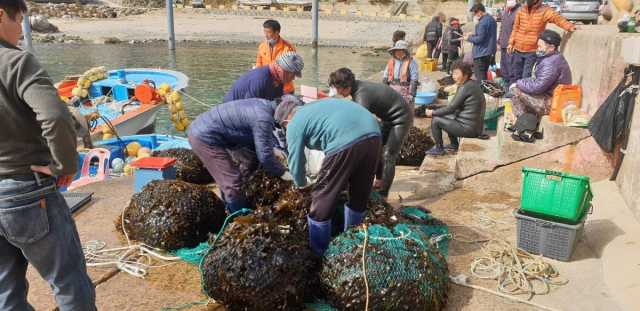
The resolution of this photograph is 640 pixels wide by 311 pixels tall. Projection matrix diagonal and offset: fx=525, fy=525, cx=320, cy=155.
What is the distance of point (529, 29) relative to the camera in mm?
8523

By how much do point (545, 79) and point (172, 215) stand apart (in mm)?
4997

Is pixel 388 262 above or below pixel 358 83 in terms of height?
below

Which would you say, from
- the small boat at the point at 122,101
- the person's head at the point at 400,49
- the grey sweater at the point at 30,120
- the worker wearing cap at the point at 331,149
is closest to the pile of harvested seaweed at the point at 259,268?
the worker wearing cap at the point at 331,149

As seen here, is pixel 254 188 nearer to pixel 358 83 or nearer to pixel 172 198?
pixel 172 198

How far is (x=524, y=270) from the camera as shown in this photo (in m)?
4.26

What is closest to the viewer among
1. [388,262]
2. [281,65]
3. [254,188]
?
[388,262]

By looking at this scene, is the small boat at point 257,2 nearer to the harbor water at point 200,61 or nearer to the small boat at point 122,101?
the harbor water at point 200,61

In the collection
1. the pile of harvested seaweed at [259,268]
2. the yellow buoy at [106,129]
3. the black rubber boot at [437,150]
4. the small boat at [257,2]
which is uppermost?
the small boat at [257,2]

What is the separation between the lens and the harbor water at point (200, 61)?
22.3 metres

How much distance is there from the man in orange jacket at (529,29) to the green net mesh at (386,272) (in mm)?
5940

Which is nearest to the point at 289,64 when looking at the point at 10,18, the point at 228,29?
the point at 10,18

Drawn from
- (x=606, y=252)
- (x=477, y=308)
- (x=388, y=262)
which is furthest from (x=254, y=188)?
(x=606, y=252)

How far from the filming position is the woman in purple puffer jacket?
6820 millimetres

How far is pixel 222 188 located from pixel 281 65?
1.61m
